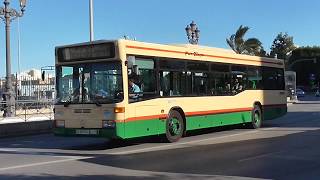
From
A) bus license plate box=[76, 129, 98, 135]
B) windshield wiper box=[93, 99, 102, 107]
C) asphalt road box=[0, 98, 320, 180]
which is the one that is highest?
windshield wiper box=[93, 99, 102, 107]

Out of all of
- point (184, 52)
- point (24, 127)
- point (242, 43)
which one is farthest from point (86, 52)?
point (242, 43)

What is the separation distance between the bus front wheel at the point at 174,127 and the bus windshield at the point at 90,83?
249 centimetres

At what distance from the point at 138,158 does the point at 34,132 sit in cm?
1076

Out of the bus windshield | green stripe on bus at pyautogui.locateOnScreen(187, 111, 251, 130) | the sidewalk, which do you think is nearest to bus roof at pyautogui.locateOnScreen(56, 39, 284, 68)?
the bus windshield

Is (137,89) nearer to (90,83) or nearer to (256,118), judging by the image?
(90,83)

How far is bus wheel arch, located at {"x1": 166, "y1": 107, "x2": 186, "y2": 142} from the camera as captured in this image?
17323 millimetres

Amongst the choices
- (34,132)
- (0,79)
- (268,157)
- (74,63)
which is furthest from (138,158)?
(0,79)

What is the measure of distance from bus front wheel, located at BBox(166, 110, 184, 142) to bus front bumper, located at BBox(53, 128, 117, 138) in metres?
2.44

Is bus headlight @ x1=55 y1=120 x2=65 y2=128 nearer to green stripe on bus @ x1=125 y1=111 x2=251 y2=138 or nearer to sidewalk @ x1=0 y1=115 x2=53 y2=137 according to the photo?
green stripe on bus @ x1=125 y1=111 x2=251 y2=138

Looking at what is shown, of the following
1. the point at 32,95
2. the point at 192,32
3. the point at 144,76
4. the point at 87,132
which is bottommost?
the point at 87,132

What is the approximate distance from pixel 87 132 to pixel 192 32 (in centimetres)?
2414

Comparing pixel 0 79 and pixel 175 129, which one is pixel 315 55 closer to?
pixel 0 79

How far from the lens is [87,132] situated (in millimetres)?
15656

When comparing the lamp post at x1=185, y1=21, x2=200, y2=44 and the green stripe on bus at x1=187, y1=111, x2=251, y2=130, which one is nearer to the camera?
the green stripe on bus at x1=187, y1=111, x2=251, y2=130
